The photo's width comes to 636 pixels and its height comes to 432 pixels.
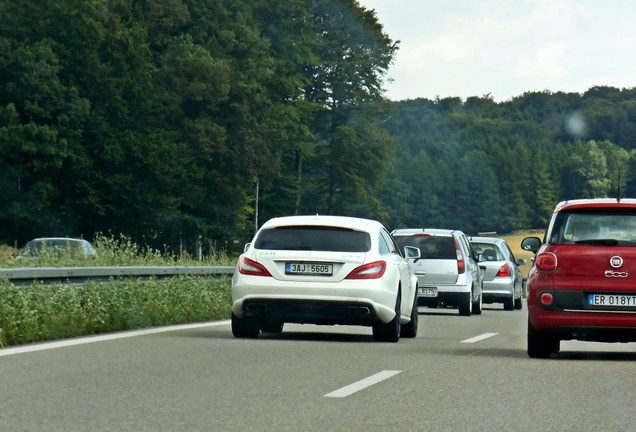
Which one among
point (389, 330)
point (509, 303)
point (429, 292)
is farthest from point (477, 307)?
point (389, 330)

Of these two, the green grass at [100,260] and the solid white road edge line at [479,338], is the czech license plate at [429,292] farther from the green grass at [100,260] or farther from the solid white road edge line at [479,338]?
the solid white road edge line at [479,338]

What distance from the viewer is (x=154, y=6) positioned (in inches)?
2438

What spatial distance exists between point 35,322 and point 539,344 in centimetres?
542

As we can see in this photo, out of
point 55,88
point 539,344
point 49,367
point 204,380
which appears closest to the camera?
point 204,380

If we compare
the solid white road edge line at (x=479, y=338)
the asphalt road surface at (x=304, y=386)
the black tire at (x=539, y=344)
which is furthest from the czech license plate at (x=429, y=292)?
the black tire at (x=539, y=344)

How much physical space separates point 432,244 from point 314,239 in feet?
35.9

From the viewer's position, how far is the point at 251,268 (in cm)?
1667

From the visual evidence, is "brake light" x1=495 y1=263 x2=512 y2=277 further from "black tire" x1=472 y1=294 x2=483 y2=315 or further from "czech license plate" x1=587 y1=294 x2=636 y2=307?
"czech license plate" x1=587 y1=294 x2=636 y2=307

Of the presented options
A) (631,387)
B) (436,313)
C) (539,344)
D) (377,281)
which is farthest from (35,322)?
(436,313)

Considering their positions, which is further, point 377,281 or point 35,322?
point 377,281

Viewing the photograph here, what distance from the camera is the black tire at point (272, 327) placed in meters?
18.0

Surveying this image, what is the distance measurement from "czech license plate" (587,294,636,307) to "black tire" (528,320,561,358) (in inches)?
26.2

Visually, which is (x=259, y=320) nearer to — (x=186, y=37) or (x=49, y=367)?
(x=49, y=367)

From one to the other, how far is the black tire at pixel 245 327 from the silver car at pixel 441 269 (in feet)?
33.3
